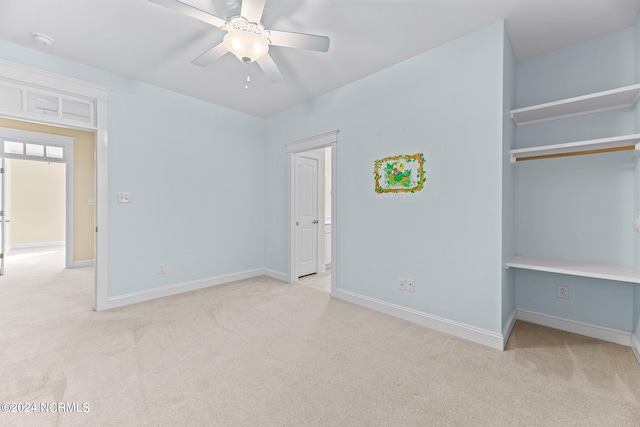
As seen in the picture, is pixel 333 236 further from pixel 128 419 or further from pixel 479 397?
pixel 128 419

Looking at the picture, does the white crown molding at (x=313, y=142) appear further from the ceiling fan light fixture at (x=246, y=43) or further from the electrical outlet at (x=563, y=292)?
the electrical outlet at (x=563, y=292)

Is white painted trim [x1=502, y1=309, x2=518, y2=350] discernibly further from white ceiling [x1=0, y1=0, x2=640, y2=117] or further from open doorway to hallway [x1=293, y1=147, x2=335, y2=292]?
white ceiling [x1=0, y1=0, x2=640, y2=117]

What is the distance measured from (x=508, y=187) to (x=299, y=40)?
214cm

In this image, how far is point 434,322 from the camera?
265 centimetres

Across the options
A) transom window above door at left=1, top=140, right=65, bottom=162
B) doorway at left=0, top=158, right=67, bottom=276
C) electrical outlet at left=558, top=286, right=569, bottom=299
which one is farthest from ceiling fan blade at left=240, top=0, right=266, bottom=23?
doorway at left=0, top=158, right=67, bottom=276

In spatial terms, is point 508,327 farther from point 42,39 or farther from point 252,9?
point 42,39

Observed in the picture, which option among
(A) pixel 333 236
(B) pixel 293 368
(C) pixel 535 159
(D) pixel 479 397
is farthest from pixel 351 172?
(D) pixel 479 397

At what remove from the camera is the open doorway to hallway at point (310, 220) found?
4.34m

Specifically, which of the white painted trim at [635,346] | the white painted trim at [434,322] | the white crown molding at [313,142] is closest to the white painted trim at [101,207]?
the white crown molding at [313,142]

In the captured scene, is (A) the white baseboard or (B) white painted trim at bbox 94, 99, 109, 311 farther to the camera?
(A) the white baseboard

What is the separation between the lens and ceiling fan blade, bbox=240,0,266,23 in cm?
172

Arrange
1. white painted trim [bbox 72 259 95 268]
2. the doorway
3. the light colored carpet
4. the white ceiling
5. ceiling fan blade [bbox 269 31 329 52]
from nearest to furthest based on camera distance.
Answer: the light colored carpet → ceiling fan blade [bbox 269 31 329 52] → the white ceiling → white painted trim [bbox 72 259 95 268] → the doorway

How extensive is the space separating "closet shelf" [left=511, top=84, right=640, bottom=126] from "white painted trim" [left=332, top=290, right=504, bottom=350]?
6.30 feet

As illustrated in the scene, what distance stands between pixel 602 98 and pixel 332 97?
2532 millimetres
